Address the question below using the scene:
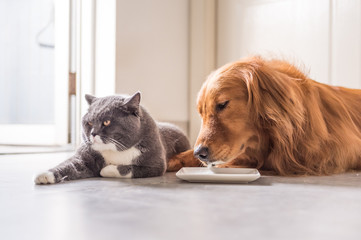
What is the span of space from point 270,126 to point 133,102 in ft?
1.67

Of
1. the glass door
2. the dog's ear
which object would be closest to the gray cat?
the dog's ear

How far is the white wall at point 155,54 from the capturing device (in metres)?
2.38

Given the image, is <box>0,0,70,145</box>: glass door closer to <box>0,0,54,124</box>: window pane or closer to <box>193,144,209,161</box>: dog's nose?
<box>0,0,54,124</box>: window pane

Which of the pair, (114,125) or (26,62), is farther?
(26,62)

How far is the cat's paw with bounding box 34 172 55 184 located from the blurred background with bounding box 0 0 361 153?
1.16 meters

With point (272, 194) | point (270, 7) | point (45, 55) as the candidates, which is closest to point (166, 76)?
point (270, 7)

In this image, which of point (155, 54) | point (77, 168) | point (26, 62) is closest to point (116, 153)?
point (77, 168)

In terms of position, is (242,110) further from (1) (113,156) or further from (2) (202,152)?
(1) (113,156)

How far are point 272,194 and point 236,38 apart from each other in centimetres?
202

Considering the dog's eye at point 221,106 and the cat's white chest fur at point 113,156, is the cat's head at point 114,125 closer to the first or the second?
the cat's white chest fur at point 113,156

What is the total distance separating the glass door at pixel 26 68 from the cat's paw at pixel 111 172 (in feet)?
5.99

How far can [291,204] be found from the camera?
3.01 ft

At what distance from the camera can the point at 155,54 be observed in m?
2.63

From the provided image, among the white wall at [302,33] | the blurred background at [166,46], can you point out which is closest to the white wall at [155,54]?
the blurred background at [166,46]
